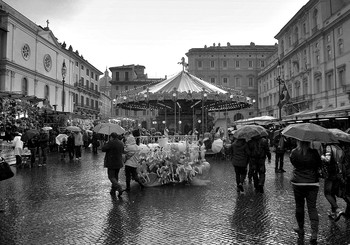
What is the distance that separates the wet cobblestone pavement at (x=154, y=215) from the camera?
15.6 feet

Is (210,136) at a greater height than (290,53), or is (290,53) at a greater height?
(290,53)

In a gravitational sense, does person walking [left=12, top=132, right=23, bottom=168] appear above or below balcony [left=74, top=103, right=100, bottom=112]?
below

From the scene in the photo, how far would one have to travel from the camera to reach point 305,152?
4.67 meters

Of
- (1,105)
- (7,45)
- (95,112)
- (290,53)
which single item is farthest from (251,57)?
(1,105)

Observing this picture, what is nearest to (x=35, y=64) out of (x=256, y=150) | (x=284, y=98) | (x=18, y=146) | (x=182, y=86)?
(x=18, y=146)

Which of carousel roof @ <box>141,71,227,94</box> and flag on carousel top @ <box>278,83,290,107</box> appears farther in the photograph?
flag on carousel top @ <box>278,83,290,107</box>

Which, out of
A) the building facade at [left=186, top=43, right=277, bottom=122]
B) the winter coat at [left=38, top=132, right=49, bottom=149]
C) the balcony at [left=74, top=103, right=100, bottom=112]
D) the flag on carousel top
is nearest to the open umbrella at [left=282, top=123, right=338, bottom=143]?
the winter coat at [left=38, top=132, right=49, bottom=149]

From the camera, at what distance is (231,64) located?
65.6 meters

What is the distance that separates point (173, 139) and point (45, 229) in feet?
19.9

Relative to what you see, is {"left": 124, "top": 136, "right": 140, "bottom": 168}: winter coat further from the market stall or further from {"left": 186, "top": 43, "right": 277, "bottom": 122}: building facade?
{"left": 186, "top": 43, "right": 277, "bottom": 122}: building facade

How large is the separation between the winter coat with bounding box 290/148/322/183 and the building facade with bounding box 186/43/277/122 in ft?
201

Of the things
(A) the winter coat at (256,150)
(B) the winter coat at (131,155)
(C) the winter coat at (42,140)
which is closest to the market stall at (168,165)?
(B) the winter coat at (131,155)

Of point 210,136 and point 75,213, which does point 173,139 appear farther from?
point 210,136

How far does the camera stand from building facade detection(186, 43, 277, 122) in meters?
65.2
